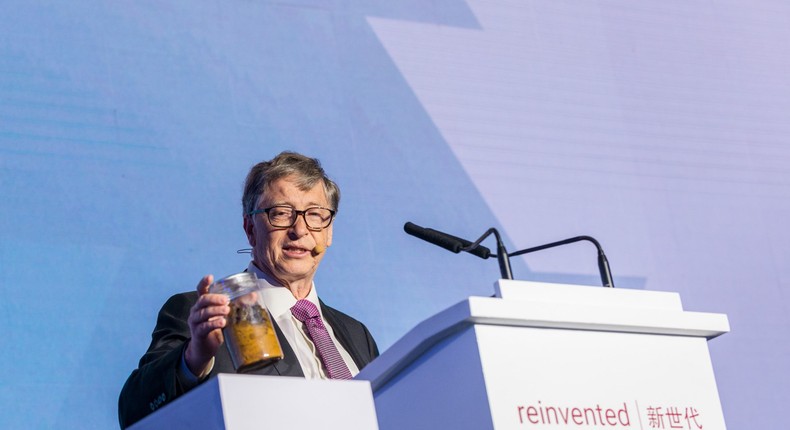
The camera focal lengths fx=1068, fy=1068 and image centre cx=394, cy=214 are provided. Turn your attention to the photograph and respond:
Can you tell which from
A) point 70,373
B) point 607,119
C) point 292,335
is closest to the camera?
point 292,335

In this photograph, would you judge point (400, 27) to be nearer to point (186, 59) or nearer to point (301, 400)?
point (186, 59)

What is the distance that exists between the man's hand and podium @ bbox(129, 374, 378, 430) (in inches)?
5.4

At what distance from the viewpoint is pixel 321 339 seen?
2.05 meters

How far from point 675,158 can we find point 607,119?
0.91 feet

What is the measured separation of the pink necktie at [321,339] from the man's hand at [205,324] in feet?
1.63

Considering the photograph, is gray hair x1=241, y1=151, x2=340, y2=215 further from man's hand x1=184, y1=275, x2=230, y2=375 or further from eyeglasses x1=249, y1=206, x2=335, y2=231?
man's hand x1=184, y1=275, x2=230, y2=375

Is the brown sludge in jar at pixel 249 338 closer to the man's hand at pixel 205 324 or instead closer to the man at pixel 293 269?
the man's hand at pixel 205 324

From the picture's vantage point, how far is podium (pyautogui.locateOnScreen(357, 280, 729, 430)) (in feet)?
4.71

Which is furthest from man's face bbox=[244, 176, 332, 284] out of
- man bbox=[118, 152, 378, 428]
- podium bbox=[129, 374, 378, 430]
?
podium bbox=[129, 374, 378, 430]

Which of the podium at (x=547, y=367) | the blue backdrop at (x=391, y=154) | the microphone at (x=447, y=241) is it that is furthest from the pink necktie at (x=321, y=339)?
the blue backdrop at (x=391, y=154)

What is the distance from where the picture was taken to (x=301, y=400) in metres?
1.29

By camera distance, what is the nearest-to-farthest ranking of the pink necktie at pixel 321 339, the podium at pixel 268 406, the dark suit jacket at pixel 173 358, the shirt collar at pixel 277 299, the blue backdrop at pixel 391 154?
the podium at pixel 268 406
the dark suit jacket at pixel 173 358
the pink necktie at pixel 321 339
the shirt collar at pixel 277 299
the blue backdrop at pixel 391 154

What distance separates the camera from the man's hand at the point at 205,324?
1.40 metres

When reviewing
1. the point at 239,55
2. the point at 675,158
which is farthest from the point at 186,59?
the point at 675,158
